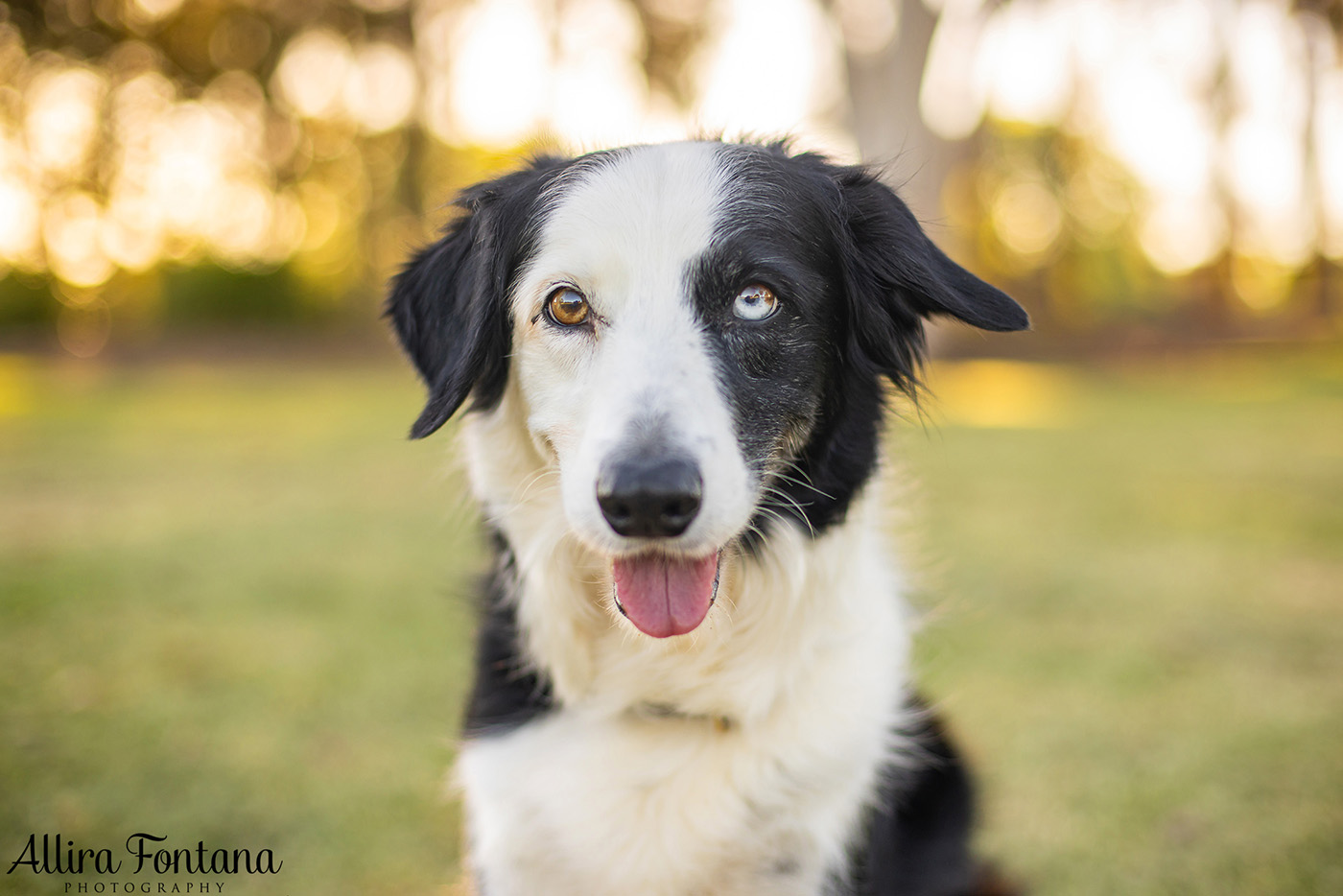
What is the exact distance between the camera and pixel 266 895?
2.99 m

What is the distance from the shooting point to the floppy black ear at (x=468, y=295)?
8.17ft

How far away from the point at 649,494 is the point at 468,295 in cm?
98

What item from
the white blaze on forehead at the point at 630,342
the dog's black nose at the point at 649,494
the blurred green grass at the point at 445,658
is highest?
the white blaze on forehead at the point at 630,342

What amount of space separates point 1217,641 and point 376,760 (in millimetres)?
4427

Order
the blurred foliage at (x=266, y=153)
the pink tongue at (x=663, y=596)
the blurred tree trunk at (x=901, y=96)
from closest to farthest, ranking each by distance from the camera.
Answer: the pink tongue at (x=663, y=596) < the blurred tree trunk at (x=901, y=96) < the blurred foliage at (x=266, y=153)

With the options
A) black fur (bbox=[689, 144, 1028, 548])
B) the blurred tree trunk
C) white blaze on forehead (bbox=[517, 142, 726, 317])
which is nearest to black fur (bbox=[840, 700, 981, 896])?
black fur (bbox=[689, 144, 1028, 548])

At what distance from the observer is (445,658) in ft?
16.5

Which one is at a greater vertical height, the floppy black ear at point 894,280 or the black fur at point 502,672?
the floppy black ear at point 894,280

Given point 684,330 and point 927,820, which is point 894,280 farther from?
point 927,820

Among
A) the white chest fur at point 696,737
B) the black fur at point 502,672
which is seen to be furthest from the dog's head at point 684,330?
the black fur at point 502,672

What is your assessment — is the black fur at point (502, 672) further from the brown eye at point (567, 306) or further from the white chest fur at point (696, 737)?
the brown eye at point (567, 306)

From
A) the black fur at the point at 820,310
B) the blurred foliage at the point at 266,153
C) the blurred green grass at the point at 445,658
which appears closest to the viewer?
the black fur at the point at 820,310

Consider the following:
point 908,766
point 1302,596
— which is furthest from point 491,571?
point 1302,596

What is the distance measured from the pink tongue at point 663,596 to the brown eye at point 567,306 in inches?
24.6
